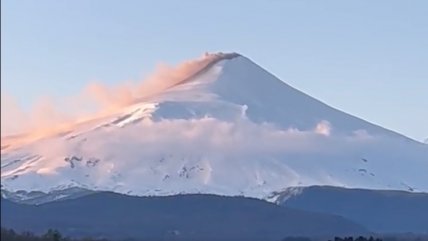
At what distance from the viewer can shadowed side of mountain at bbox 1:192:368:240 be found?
109 metres

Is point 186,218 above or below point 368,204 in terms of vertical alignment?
below

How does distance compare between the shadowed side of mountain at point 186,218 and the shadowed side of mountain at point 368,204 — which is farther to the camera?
the shadowed side of mountain at point 368,204

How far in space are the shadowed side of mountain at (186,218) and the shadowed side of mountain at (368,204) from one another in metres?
12.6

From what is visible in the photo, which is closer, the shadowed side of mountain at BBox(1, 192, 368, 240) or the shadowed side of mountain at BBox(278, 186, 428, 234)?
the shadowed side of mountain at BBox(1, 192, 368, 240)

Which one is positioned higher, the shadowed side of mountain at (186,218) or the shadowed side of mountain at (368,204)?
the shadowed side of mountain at (368,204)

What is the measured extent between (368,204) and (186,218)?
105ft

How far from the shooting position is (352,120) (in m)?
175

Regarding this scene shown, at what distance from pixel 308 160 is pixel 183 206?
37102 mm

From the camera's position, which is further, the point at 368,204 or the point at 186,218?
the point at 368,204

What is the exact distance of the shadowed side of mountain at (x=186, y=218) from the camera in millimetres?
108938

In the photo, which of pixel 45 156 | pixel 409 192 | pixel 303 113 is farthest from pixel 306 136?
pixel 45 156

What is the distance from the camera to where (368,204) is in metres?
150

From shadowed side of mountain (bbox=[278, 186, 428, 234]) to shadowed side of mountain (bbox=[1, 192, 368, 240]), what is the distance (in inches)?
496

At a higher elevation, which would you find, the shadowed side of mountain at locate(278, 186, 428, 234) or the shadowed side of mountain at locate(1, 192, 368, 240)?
the shadowed side of mountain at locate(278, 186, 428, 234)
